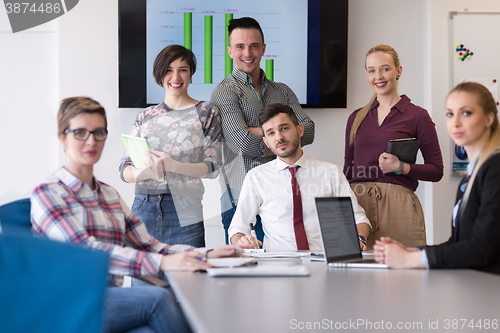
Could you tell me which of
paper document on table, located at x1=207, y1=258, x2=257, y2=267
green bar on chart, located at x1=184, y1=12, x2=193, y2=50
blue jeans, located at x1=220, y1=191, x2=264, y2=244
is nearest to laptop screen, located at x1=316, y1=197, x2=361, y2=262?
paper document on table, located at x1=207, y1=258, x2=257, y2=267

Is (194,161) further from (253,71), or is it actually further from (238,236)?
(253,71)

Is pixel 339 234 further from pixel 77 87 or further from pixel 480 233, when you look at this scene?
pixel 77 87

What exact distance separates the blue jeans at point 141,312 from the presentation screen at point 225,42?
2.28 metres

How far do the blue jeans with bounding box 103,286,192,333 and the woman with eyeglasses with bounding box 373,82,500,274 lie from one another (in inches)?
28.3

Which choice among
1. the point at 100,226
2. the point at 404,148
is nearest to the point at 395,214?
the point at 404,148

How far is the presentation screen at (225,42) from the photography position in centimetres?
330

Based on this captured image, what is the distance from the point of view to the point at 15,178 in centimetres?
334

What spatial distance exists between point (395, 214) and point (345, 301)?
145cm

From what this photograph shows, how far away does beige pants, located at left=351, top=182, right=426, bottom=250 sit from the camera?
7.75ft

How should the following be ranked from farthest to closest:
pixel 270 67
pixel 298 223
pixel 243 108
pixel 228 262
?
pixel 270 67
pixel 243 108
pixel 298 223
pixel 228 262

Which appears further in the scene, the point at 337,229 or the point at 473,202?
the point at 337,229

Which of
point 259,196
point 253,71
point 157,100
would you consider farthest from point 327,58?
point 259,196

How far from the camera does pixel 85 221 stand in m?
1.45

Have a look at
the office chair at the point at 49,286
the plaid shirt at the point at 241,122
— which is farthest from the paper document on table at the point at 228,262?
the plaid shirt at the point at 241,122
